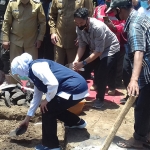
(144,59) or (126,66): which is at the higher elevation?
(144,59)

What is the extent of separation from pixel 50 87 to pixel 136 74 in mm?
977

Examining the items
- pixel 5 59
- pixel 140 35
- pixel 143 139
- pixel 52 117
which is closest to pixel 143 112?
pixel 143 139

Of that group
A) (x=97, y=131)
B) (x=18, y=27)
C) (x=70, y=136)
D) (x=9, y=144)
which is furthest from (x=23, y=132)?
(x=18, y=27)

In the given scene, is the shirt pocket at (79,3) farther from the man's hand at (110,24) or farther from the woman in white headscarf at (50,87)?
the woman in white headscarf at (50,87)

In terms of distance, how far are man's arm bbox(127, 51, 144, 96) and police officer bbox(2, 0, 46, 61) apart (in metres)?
3.06

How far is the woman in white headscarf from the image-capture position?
422cm

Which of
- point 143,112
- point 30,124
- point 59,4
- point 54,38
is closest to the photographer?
point 143,112

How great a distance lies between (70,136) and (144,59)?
1449mm

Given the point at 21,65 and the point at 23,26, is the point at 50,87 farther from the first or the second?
the point at 23,26

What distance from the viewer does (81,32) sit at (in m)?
5.69

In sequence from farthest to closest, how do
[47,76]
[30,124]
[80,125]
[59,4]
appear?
[59,4], [30,124], [80,125], [47,76]

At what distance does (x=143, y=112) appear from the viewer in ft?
14.1

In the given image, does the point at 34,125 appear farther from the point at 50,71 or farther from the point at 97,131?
the point at 50,71

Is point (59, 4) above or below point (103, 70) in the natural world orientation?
above
